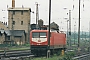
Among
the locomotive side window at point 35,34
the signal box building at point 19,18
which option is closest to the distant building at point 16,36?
the signal box building at point 19,18

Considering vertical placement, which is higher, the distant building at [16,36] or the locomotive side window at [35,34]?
the locomotive side window at [35,34]

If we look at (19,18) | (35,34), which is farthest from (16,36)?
(35,34)

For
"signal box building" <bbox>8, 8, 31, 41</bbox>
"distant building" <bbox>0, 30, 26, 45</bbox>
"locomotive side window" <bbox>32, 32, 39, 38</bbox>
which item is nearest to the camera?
"locomotive side window" <bbox>32, 32, 39, 38</bbox>

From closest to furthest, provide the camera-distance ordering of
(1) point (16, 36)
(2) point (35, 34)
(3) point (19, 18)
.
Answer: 1. (2) point (35, 34)
2. (1) point (16, 36)
3. (3) point (19, 18)

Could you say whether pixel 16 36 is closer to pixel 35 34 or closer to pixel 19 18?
pixel 19 18

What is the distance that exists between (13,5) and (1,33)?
70.1 ft

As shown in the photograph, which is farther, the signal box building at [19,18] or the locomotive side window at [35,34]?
→ the signal box building at [19,18]

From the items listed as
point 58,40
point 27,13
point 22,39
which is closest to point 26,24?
point 27,13

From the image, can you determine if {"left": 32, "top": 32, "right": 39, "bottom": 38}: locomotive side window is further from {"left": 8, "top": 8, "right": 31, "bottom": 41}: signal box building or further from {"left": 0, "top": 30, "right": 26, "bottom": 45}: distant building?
{"left": 8, "top": 8, "right": 31, "bottom": 41}: signal box building

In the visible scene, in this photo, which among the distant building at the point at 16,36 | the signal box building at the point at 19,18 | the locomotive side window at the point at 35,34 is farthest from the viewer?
the signal box building at the point at 19,18

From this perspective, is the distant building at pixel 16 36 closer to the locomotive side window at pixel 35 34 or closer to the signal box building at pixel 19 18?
the signal box building at pixel 19 18

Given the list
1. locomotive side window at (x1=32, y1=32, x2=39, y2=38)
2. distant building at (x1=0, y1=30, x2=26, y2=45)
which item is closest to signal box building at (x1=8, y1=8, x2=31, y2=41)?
distant building at (x1=0, y1=30, x2=26, y2=45)

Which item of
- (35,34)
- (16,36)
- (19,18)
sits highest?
(19,18)

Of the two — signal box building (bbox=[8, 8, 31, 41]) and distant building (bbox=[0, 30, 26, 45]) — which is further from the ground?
signal box building (bbox=[8, 8, 31, 41])
